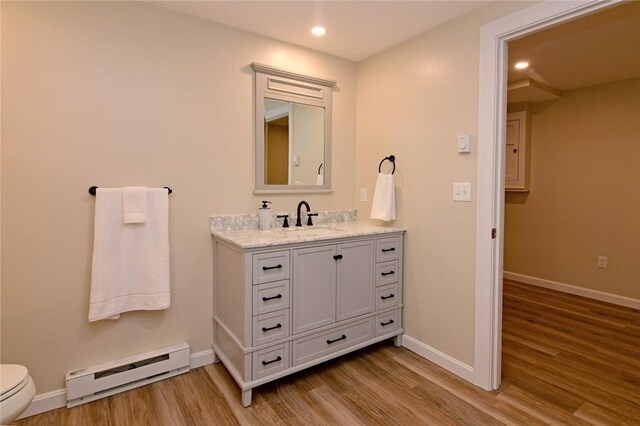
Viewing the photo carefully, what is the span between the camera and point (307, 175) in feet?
9.11

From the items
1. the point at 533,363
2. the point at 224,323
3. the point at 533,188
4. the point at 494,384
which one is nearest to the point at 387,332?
the point at 494,384

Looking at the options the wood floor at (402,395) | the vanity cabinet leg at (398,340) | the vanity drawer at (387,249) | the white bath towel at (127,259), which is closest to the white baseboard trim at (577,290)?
the wood floor at (402,395)

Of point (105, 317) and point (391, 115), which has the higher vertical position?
point (391, 115)

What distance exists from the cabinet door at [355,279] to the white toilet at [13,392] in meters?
1.59

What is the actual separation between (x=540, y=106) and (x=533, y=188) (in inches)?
38.4

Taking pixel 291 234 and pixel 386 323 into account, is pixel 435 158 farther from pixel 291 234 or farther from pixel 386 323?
pixel 386 323

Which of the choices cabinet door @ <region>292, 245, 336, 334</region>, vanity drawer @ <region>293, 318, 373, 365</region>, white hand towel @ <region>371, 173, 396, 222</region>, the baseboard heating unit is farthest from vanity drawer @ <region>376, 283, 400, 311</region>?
the baseboard heating unit

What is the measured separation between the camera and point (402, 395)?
80.4 inches

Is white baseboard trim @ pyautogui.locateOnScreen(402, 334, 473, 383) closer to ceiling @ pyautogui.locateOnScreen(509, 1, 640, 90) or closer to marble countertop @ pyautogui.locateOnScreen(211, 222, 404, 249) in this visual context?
marble countertop @ pyautogui.locateOnScreen(211, 222, 404, 249)

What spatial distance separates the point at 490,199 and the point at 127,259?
7.10 ft

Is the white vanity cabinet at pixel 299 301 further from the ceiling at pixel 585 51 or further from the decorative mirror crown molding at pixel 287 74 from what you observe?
the ceiling at pixel 585 51

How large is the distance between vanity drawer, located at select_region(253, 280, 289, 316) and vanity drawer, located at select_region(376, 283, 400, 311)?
0.76 metres

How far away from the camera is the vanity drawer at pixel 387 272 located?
2494 mm

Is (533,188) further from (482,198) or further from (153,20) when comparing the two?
(153,20)
